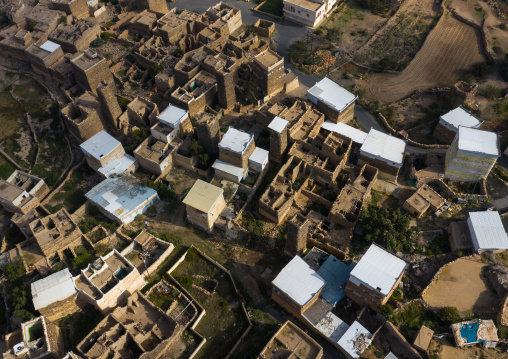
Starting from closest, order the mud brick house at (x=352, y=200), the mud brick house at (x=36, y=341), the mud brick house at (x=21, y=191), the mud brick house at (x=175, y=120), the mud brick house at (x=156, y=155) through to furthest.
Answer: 1. the mud brick house at (x=36, y=341)
2. the mud brick house at (x=352, y=200)
3. the mud brick house at (x=21, y=191)
4. the mud brick house at (x=156, y=155)
5. the mud brick house at (x=175, y=120)

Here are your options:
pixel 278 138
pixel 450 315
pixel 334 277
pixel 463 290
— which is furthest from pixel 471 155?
pixel 278 138

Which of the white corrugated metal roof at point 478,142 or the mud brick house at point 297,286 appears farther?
the white corrugated metal roof at point 478,142

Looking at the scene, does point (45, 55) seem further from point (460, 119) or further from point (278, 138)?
point (460, 119)

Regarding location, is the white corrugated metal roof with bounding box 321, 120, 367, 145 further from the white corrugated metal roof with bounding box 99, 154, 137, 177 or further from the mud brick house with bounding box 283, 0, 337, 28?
the mud brick house with bounding box 283, 0, 337, 28

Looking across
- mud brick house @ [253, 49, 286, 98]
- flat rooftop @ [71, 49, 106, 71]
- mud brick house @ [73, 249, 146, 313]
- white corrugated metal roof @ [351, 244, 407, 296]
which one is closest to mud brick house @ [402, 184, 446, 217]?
white corrugated metal roof @ [351, 244, 407, 296]

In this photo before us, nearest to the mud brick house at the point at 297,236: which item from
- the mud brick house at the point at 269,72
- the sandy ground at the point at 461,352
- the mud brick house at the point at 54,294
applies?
the sandy ground at the point at 461,352

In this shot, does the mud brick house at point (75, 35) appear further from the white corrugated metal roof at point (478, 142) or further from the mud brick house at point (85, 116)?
the white corrugated metal roof at point (478, 142)

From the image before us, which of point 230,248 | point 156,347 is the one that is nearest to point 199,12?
point 230,248
